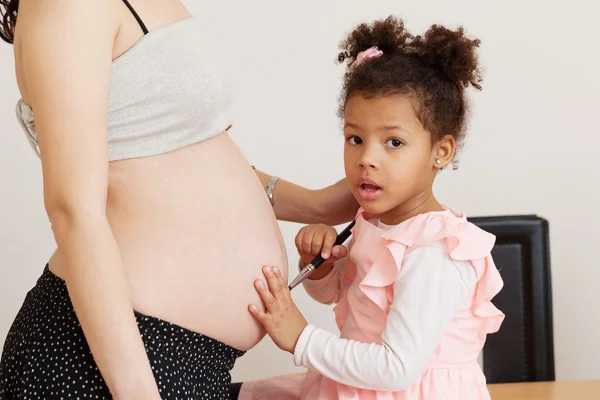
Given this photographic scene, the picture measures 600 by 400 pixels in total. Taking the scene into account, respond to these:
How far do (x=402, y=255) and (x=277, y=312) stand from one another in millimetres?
201

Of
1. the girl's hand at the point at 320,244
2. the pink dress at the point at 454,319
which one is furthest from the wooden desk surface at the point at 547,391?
the girl's hand at the point at 320,244

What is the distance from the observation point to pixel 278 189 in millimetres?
1484

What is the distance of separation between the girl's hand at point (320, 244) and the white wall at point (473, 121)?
955 mm

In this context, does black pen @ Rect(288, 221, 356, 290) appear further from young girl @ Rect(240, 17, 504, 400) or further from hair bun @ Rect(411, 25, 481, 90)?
hair bun @ Rect(411, 25, 481, 90)

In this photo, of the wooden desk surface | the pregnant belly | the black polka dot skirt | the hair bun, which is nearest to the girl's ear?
the hair bun

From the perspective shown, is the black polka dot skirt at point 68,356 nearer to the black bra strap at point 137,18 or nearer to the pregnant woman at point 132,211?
the pregnant woman at point 132,211

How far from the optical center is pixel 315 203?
1475mm

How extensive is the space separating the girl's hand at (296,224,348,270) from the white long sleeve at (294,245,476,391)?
0.20 metres

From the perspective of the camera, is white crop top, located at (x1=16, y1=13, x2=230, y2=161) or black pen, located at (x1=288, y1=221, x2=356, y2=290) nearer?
white crop top, located at (x1=16, y1=13, x2=230, y2=161)

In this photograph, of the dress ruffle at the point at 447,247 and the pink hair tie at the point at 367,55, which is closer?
the dress ruffle at the point at 447,247

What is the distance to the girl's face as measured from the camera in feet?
3.90

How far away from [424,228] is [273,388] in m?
0.43

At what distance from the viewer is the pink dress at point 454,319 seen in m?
1.16

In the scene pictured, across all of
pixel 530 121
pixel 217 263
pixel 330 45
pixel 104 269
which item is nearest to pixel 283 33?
pixel 330 45
